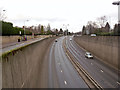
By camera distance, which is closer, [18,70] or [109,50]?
[18,70]

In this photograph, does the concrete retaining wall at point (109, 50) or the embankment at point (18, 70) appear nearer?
the embankment at point (18, 70)

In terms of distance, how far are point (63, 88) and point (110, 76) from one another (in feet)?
32.6

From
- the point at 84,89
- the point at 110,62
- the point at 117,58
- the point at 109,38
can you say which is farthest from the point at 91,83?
the point at 109,38

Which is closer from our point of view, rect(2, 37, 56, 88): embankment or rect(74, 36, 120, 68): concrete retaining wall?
rect(2, 37, 56, 88): embankment

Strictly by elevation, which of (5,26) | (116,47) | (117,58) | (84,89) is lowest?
(84,89)

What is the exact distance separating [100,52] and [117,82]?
19.9 meters

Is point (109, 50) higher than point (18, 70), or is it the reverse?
point (18, 70)

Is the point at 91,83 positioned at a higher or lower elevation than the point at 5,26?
lower

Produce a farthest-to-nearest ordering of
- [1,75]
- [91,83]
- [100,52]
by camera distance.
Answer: [100,52] → [91,83] → [1,75]

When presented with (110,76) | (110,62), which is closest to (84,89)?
(110,76)

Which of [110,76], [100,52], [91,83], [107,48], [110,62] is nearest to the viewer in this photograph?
[91,83]

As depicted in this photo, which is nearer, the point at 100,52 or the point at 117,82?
the point at 117,82

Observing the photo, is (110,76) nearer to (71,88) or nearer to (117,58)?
(117,58)

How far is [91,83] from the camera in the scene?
2119 centimetres
